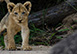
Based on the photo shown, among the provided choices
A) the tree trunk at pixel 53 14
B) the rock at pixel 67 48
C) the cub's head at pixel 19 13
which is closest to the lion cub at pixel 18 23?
the cub's head at pixel 19 13

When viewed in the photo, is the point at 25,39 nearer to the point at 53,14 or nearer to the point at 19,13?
the point at 19,13

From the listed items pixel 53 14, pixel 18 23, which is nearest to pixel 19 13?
pixel 18 23

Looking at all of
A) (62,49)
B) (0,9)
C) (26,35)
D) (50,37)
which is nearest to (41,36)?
(50,37)

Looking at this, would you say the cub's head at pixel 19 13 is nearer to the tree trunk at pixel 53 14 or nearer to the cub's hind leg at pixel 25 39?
the cub's hind leg at pixel 25 39

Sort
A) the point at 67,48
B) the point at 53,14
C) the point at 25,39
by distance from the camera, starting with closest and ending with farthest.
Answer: the point at 67,48
the point at 25,39
the point at 53,14

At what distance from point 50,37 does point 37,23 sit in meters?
1.26

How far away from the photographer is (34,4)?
9133mm

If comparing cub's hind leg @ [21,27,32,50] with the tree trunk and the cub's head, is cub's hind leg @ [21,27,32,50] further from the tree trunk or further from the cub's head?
the tree trunk

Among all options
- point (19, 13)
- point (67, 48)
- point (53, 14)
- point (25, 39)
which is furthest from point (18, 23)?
point (67, 48)

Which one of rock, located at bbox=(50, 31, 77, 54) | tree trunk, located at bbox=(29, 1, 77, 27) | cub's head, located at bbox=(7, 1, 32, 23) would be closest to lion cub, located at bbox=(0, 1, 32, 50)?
cub's head, located at bbox=(7, 1, 32, 23)

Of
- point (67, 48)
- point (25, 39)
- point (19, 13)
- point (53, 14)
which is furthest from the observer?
point (53, 14)

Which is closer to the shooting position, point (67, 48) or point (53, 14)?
point (67, 48)

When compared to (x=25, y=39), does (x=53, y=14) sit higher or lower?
higher

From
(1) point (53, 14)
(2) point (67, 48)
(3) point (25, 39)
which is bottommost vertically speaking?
(3) point (25, 39)
